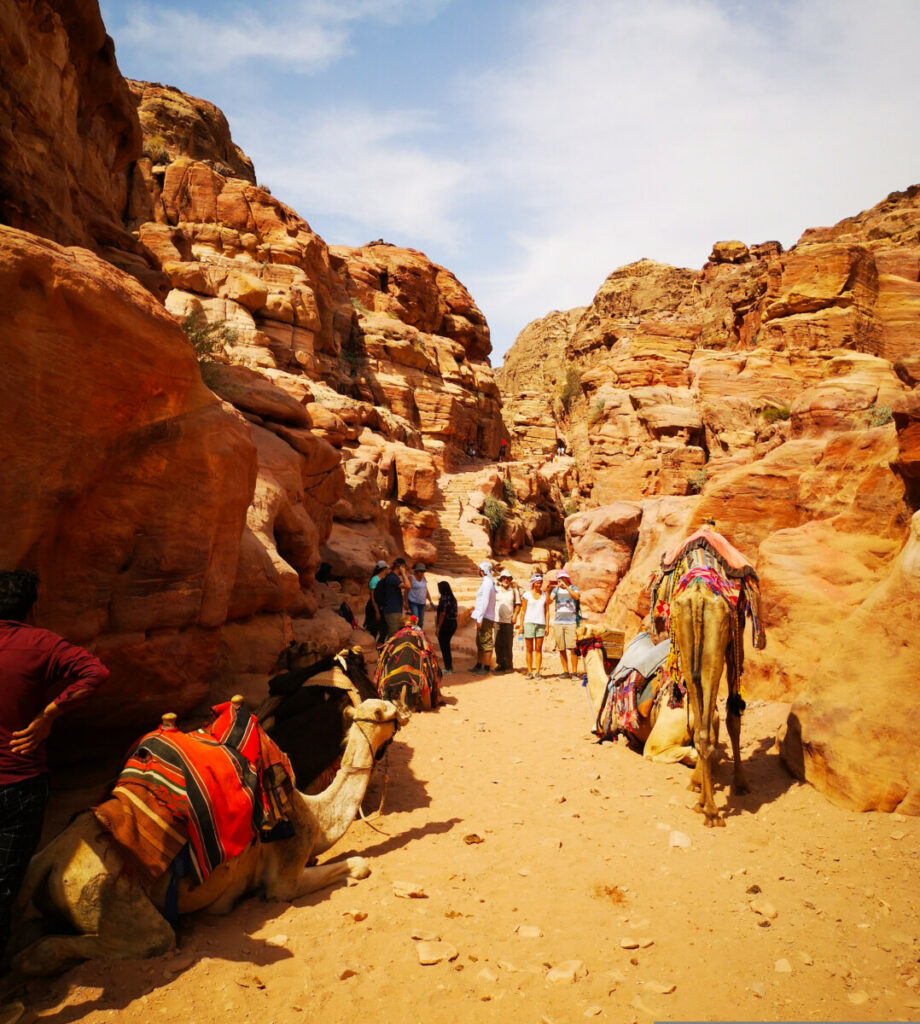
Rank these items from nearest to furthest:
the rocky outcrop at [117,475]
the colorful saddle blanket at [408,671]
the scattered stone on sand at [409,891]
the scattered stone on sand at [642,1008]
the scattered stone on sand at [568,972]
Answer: the scattered stone on sand at [642,1008], the scattered stone on sand at [568,972], the scattered stone on sand at [409,891], the rocky outcrop at [117,475], the colorful saddle blanket at [408,671]

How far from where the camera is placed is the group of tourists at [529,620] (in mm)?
11508

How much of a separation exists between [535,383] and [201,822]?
80.3 metres

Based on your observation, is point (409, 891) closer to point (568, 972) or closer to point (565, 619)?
point (568, 972)

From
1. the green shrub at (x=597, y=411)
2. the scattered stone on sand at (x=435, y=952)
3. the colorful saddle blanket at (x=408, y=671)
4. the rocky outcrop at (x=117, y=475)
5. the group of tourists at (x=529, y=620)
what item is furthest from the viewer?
the green shrub at (x=597, y=411)

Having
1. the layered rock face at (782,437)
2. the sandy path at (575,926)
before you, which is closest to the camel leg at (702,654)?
the sandy path at (575,926)

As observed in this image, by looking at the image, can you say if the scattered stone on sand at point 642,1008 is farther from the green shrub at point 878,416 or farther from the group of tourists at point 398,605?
the green shrub at point 878,416

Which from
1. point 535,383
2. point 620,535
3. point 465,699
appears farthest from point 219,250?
point 535,383

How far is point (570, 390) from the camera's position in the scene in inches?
2212

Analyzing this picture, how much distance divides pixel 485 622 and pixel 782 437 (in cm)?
1104

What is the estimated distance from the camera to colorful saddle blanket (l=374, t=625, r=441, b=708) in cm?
813

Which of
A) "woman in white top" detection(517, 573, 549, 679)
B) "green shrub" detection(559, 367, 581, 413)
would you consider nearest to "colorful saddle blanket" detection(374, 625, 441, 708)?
"woman in white top" detection(517, 573, 549, 679)

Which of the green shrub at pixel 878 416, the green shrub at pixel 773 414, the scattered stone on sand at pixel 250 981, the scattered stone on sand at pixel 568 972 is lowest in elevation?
the scattered stone on sand at pixel 250 981

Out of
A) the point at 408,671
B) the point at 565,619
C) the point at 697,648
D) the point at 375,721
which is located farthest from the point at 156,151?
the point at 697,648

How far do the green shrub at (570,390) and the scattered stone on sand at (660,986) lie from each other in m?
53.3
